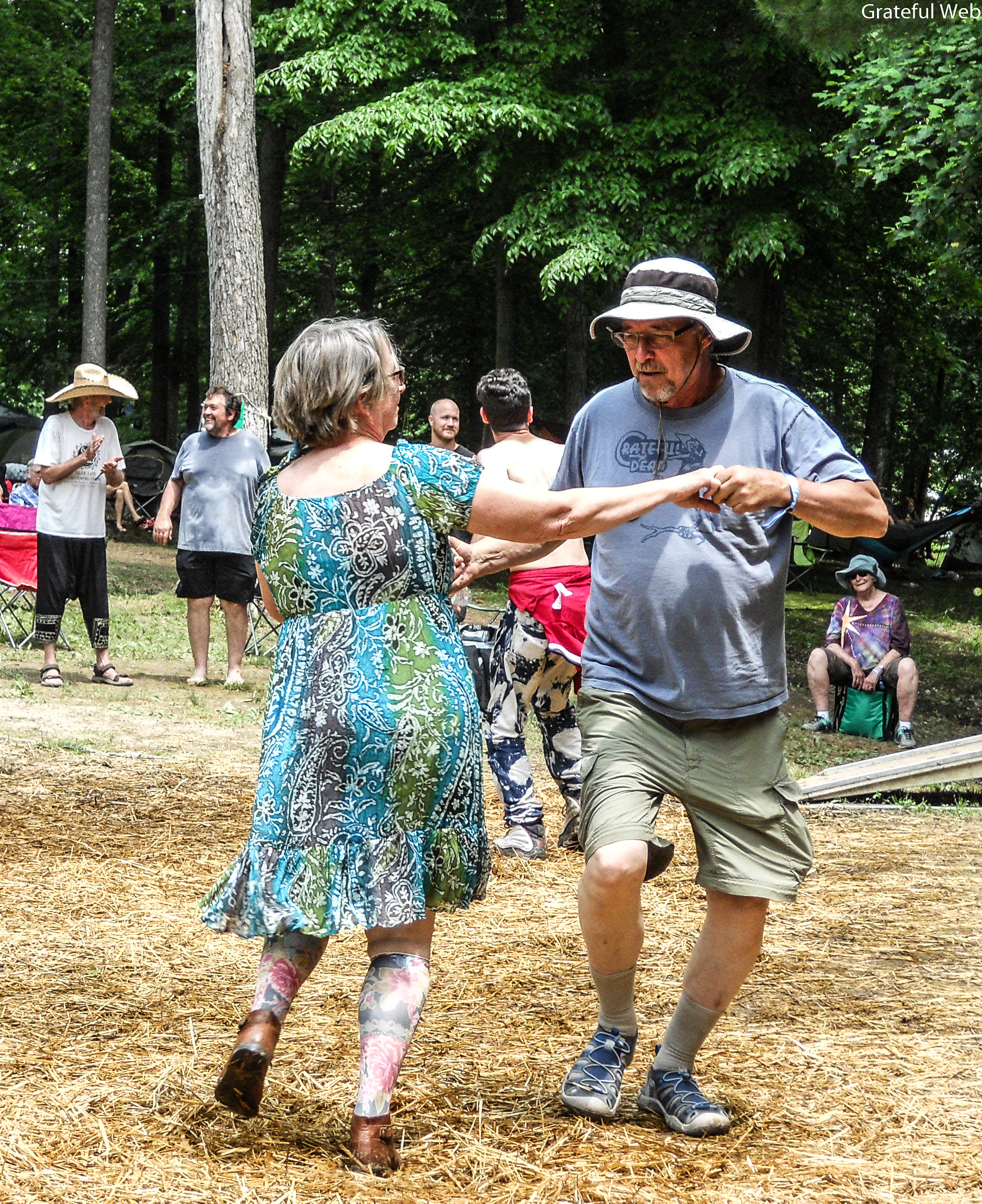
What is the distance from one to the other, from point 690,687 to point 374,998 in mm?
1021

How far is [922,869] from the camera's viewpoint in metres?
6.26

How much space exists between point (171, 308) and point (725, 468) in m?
32.0

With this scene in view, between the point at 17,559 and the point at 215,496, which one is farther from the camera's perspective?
the point at 17,559

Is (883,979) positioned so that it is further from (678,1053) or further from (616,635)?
(616,635)

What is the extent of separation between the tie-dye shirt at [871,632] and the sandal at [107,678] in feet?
17.4

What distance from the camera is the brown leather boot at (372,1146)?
292 cm

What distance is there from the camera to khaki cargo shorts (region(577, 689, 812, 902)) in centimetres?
329

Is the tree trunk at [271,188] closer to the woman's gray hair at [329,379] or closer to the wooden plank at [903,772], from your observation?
the wooden plank at [903,772]

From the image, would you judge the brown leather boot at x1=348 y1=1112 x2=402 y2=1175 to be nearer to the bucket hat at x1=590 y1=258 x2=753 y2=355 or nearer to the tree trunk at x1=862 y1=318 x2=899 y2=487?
the bucket hat at x1=590 y1=258 x2=753 y2=355

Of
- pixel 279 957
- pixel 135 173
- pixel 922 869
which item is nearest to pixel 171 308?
pixel 135 173

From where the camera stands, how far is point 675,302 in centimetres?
335

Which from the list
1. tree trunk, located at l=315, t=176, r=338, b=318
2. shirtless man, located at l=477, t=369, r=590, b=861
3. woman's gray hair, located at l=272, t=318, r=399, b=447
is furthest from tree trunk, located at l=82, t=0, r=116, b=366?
woman's gray hair, located at l=272, t=318, r=399, b=447

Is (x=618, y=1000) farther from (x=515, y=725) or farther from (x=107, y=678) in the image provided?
(x=107, y=678)

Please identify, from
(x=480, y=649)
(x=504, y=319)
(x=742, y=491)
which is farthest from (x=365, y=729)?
(x=504, y=319)
